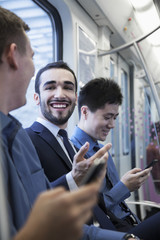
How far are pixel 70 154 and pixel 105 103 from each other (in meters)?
0.68

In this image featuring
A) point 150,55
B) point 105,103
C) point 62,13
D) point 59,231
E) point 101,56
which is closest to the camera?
point 59,231

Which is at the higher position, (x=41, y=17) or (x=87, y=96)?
(x=41, y=17)

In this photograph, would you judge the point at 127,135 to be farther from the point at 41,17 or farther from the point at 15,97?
the point at 15,97

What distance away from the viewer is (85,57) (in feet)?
9.80

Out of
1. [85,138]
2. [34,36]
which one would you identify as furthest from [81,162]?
[34,36]

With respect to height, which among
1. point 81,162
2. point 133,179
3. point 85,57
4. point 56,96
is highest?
point 85,57

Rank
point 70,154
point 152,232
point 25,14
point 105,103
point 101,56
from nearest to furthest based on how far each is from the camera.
→ point 152,232
point 70,154
point 105,103
point 25,14
point 101,56

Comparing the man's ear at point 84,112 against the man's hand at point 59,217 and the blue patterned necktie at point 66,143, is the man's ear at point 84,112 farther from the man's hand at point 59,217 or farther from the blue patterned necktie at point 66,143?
the man's hand at point 59,217

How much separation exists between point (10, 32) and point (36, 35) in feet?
5.92

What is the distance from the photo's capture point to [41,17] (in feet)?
8.66

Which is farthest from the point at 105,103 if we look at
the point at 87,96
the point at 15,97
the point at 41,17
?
the point at 15,97

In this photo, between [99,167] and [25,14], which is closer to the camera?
[99,167]

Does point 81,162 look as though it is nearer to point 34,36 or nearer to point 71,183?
point 71,183

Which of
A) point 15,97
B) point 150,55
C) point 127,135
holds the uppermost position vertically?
point 150,55
